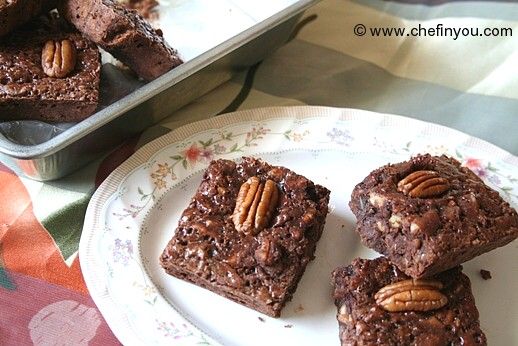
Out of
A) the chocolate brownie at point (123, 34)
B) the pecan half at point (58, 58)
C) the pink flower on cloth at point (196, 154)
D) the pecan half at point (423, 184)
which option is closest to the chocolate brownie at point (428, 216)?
the pecan half at point (423, 184)

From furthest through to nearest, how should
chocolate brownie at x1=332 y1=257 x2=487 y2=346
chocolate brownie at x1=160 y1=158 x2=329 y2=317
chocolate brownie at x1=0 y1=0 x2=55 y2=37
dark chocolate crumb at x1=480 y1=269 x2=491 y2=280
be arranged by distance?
chocolate brownie at x1=0 y1=0 x2=55 y2=37
dark chocolate crumb at x1=480 y1=269 x2=491 y2=280
chocolate brownie at x1=160 y1=158 x2=329 y2=317
chocolate brownie at x1=332 y1=257 x2=487 y2=346

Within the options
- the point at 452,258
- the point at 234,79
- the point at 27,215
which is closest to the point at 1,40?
the point at 27,215

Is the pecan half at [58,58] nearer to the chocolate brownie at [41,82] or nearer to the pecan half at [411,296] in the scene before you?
the chocolate brownie at [41,82]

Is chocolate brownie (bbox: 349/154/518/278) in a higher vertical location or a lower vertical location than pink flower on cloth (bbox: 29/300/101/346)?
higher

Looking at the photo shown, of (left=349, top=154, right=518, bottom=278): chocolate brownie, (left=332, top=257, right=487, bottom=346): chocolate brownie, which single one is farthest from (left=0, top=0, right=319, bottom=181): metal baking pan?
(left=332, top=257, right=487, bottom=346): chocolate brownie

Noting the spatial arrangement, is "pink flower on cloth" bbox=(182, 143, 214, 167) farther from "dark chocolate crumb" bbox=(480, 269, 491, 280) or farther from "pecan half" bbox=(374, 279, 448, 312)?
"dark chocolate crumb" bbox=(480, 269, 491, 280)

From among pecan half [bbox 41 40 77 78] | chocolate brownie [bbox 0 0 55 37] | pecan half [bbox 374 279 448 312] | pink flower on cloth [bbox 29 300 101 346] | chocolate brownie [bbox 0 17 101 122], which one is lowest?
pink flower on cloth [bbox 29 300 101 346]

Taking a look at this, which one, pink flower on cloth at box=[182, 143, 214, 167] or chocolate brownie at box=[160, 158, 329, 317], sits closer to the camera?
chocolate brownie at box=[160, 158, 329, 317]
